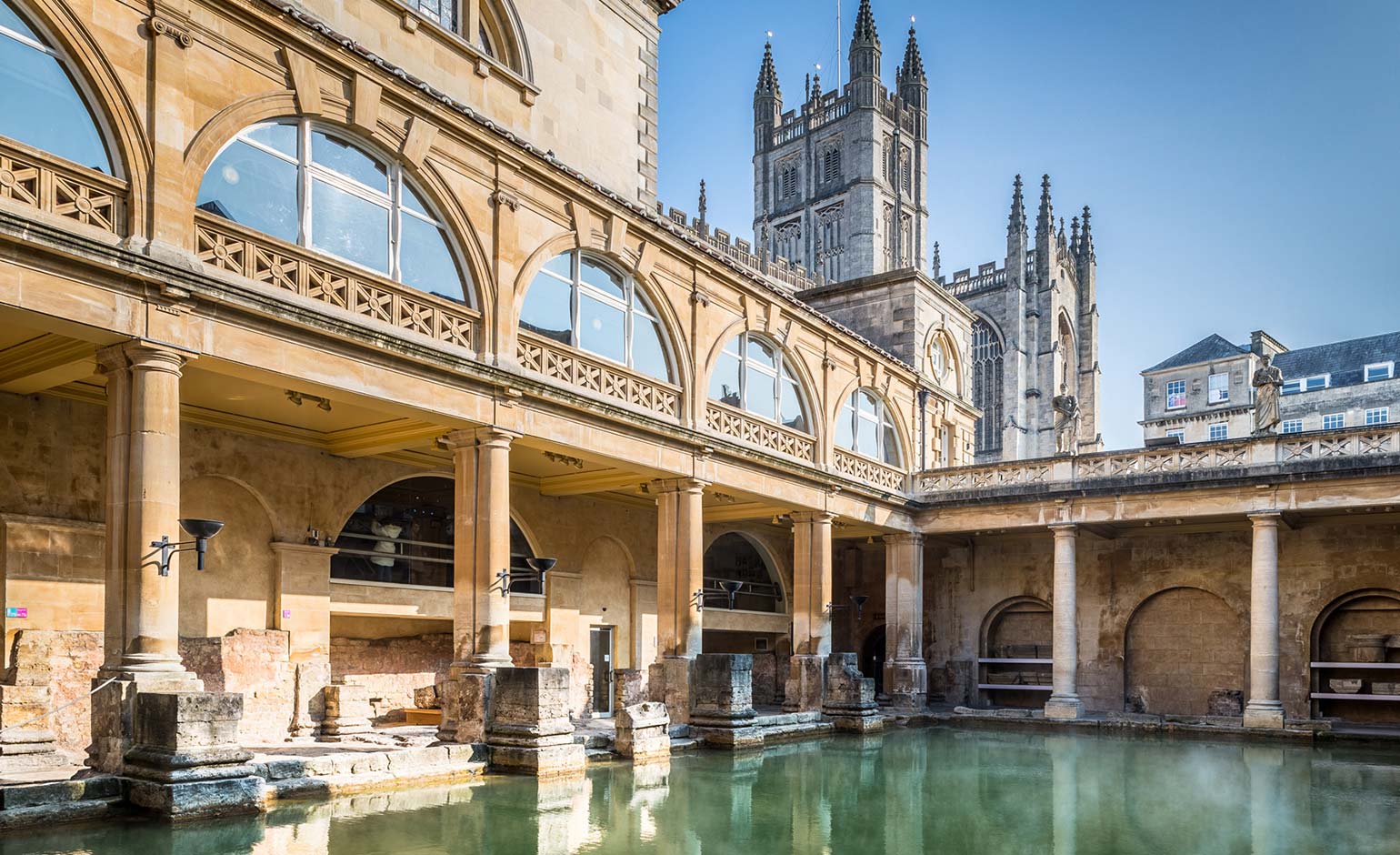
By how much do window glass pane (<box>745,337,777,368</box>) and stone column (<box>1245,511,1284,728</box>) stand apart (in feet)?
35.9

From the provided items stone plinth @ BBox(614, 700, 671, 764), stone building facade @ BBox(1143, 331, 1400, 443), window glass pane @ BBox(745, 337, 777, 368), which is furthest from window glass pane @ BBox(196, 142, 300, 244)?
stone building facade @ BBox(1143, 331, 1400, 443)

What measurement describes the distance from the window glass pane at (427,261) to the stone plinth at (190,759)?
6.52m

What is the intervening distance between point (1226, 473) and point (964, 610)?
362 inches

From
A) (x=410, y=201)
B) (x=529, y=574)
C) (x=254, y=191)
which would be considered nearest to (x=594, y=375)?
(x=410, y=201)

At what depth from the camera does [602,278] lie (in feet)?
65.2

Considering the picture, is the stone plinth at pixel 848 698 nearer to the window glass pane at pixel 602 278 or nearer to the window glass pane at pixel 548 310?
the window glass pane at pixel 602 278

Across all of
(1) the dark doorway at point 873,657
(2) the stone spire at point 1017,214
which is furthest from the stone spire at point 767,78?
(1) the dark doorway at point 873,657

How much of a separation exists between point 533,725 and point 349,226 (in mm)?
6928

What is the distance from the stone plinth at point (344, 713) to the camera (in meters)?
18.1

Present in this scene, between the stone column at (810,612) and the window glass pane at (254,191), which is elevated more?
the window glass pane at (254,191)

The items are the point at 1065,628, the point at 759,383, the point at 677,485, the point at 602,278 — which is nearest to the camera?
the point at 602,278

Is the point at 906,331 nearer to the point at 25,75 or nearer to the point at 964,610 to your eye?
the point at 964,610

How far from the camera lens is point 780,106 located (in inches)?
3388

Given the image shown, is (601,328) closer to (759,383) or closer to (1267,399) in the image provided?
(759,383)
